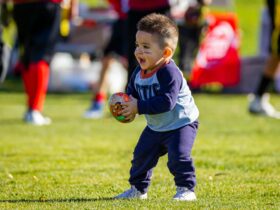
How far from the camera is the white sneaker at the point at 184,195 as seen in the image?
476 cm

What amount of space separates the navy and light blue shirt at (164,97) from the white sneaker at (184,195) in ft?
1.11

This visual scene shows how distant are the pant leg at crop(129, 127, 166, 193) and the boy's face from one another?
0.40 meters

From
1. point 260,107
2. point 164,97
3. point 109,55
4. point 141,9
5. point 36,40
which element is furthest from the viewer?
point 109,55

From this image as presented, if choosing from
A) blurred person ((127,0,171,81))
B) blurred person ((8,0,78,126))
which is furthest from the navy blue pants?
blurred person ((8,0,78,126))

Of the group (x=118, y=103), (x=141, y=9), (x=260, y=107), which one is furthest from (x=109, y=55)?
(x=118, y=103)

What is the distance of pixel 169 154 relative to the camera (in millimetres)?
4844

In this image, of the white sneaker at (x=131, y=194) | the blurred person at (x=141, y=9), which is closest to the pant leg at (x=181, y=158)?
the white sneaker at (x=131, y=194)

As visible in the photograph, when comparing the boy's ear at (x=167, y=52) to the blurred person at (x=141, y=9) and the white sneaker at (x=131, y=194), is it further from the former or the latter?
the blurred person at (x=141, y=9)

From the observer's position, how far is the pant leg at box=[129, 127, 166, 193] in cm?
489

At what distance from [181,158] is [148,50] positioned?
608 mm

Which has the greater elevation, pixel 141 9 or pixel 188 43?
pixel 141 9

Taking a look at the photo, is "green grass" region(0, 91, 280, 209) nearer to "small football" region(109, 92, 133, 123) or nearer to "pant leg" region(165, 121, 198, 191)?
"pant leg" region(165, 121, 198, 191)

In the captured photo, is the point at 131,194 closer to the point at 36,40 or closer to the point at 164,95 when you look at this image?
the point at 164,95

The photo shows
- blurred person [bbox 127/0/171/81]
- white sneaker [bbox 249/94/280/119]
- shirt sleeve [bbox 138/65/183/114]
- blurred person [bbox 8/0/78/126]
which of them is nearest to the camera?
shirt sleeve [bbox 138/65/183/114]
